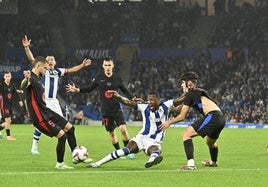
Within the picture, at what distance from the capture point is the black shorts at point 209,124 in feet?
44.1

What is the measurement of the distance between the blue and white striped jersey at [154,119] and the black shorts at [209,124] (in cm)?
72

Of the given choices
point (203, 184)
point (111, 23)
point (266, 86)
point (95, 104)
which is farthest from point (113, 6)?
point (203, 184)

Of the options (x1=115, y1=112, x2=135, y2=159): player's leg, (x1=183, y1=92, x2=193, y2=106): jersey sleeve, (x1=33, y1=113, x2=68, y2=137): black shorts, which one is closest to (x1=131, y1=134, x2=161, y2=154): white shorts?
(x1=183, y1=92, x2=193, y2=106): jersey sleeve

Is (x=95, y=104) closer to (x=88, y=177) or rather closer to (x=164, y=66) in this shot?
(x=164, y=66)

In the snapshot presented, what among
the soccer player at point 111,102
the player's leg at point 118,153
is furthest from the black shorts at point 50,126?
the soccer player at point 111,102

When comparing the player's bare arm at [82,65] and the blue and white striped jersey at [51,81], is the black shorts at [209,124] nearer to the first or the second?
the player's bare arm at [82,65]

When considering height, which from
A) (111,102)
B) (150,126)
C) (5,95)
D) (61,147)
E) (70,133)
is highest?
(111,102)

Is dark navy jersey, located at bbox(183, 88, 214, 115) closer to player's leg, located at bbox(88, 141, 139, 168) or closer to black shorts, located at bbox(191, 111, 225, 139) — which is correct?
black shorts, located at bbox(191, 111, 225, 139)

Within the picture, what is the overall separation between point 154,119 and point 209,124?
45.2 inches

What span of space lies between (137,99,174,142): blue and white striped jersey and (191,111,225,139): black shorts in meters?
0.72

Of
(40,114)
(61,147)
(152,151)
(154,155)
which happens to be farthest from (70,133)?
(154,155)

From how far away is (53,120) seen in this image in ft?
43.9

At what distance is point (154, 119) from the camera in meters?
13.9

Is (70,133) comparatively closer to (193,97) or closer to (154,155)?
(154,155)
